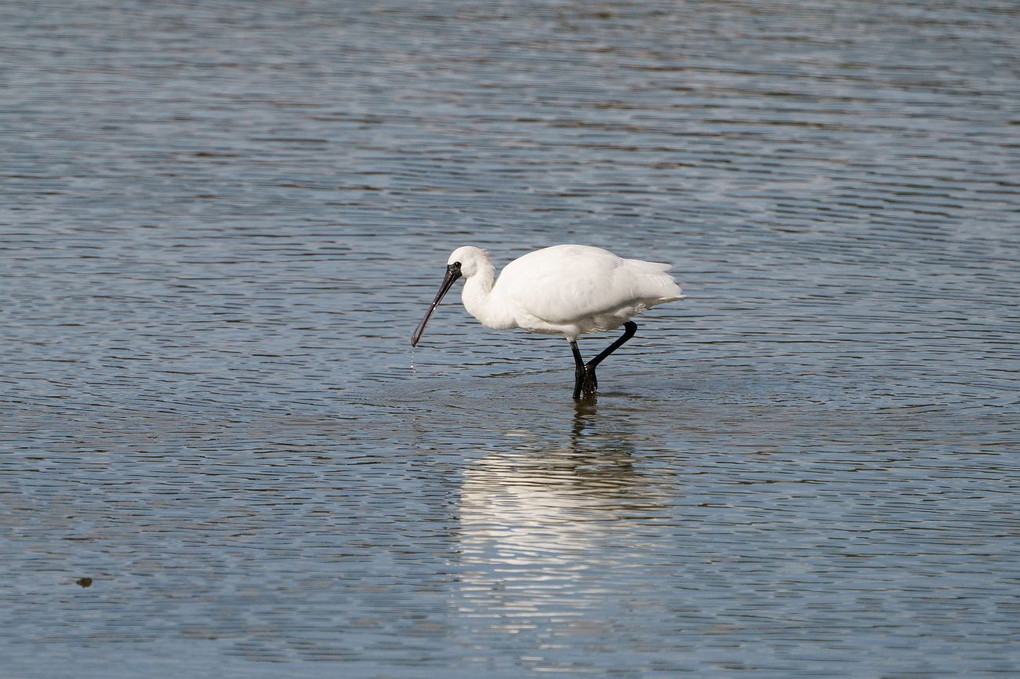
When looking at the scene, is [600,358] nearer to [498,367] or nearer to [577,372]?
[577,372]

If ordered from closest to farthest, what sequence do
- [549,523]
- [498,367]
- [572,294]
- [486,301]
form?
1. [549,523]
2. [572,294]
3. [486,301]
4. [498,367]

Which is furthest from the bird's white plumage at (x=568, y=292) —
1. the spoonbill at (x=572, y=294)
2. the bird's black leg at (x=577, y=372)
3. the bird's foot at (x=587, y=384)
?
the bird's foot at (x=587, y=384)

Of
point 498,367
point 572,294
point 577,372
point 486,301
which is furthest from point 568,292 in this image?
point 498,367

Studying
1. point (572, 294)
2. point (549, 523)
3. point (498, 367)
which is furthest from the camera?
point (498, 367)

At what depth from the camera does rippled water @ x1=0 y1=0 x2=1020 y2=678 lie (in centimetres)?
739

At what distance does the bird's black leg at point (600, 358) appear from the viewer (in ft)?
36.5

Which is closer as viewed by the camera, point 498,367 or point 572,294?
point 572,294

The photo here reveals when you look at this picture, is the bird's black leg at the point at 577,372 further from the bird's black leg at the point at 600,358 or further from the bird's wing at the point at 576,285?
the bird's wing at the point at 576,285

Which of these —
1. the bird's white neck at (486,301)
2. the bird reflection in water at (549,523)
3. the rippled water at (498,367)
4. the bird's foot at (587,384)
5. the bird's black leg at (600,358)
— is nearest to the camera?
the rippled water at (498,367)

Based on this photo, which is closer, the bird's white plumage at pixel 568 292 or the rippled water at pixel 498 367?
the rippled water at pixel 498 367

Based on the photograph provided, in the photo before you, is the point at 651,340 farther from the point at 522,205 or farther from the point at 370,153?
the point at 370,153

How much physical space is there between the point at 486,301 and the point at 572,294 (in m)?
0.60

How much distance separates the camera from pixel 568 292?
11047 mm

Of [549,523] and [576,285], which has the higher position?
[576,285]
